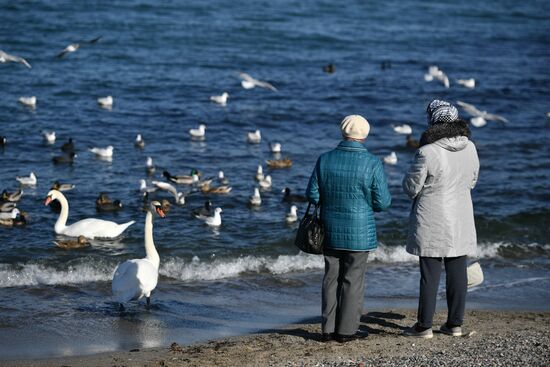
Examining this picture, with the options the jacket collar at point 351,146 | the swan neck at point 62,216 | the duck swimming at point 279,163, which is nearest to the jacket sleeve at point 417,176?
the jacket collar at point 351,146

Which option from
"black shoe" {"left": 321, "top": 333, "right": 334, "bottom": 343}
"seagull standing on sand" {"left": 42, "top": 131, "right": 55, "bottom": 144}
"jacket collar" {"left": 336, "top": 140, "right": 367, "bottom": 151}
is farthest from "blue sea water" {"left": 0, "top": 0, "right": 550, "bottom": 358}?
"jacket collar" {"left": 336, "top": 140, "right": 367, "bottom": 151}

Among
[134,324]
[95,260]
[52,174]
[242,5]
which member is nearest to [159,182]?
[52,174]

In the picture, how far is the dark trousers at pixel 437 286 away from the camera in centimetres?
806

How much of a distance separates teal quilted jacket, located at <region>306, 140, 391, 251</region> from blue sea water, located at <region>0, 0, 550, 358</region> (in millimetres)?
1946

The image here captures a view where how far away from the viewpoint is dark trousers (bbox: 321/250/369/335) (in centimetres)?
800

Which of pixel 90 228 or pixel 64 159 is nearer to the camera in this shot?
pixel 90 228

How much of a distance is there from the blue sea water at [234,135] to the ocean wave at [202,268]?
0.03 meters

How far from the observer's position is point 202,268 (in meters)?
12.4

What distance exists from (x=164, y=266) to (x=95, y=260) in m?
1.03

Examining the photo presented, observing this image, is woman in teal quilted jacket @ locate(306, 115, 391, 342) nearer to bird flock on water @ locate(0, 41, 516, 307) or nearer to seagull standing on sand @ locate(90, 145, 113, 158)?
bird flock on water @ locate(0, 41, 516, 307)

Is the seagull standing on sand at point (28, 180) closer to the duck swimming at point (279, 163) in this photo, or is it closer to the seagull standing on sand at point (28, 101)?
the duck swimming at point (279, 163)

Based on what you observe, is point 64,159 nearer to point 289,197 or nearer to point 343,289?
point 289,197

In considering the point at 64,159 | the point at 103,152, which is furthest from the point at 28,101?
the point at 103,152

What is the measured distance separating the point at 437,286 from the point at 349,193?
1.05 metres
